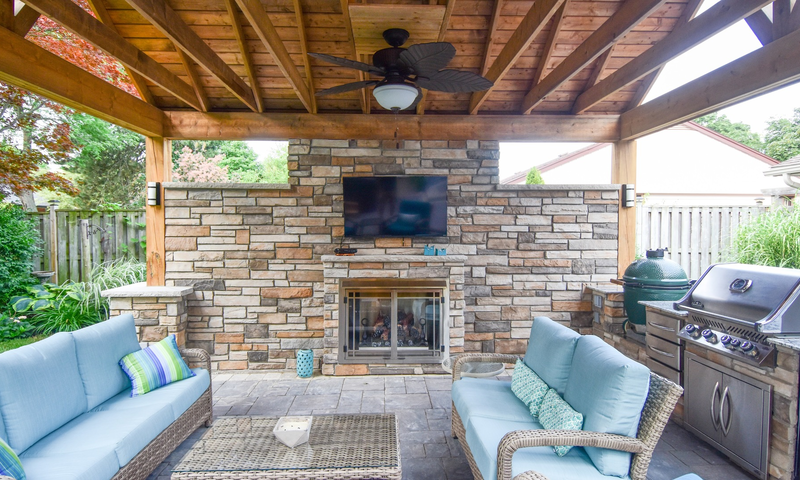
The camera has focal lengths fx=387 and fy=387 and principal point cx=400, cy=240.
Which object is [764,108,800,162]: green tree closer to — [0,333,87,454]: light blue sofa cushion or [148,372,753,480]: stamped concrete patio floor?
[148,372,753,480]: stamped concrete patio floor

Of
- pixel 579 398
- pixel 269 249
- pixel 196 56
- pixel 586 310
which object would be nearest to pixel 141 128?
pixel 196 56

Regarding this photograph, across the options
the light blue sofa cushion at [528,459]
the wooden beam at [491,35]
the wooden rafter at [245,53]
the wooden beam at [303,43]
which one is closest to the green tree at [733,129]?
the wooden beam at [491,35]

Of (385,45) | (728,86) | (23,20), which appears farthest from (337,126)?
(728,86)

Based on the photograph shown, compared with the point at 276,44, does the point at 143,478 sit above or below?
below

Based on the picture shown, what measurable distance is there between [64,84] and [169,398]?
7.90 ft

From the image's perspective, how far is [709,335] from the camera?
2598mm

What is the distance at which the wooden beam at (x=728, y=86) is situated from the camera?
2.50 m

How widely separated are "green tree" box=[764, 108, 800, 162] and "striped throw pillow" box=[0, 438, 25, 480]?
16.7m

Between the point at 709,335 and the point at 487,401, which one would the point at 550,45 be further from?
the point at 487,401

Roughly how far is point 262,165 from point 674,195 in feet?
36.9

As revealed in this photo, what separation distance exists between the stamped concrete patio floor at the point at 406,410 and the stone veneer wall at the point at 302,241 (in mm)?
439

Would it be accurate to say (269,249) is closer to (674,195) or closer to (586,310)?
(586,310)

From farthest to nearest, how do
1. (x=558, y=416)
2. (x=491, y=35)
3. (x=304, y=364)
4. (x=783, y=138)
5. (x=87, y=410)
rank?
(x=783, y=138), (x=304, y=364), (x=491, y=35), (x=87, y=410), (x=558, y=416)

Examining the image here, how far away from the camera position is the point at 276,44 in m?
2.88
